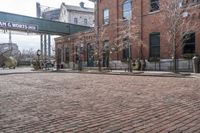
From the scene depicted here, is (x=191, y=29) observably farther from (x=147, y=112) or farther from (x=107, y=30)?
(x=147, y=112)

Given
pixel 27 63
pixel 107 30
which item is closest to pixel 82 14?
pixel 27 63

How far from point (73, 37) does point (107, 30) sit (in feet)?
26.0

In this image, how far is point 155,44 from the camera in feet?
93.0

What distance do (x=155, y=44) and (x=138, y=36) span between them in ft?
6.89

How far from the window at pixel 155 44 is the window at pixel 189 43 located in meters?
3.19

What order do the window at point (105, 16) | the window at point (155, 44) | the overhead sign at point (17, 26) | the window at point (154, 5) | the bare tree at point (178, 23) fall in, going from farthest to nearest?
the window at point (105, 16) → the overhead sign at point (17, 26) → the window at point (154, 5) → the window at point (155, 44) → the bare tree at point (178, 23)

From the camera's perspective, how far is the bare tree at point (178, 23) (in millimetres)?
21797

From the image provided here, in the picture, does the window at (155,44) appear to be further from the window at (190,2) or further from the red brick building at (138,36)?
the window at (190,2)

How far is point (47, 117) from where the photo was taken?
20.5 feet

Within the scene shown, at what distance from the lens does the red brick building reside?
24.7m

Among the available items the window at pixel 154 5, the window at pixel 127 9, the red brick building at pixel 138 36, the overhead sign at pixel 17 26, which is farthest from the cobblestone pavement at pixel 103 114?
the overhead sign at pixel 17 26

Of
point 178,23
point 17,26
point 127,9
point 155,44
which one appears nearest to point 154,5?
point 155,44

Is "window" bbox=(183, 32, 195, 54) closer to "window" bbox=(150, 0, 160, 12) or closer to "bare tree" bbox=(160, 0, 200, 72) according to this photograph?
"bare tree" bbox=(160, 0, 200, 72)

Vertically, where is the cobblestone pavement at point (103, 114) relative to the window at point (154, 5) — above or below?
below
